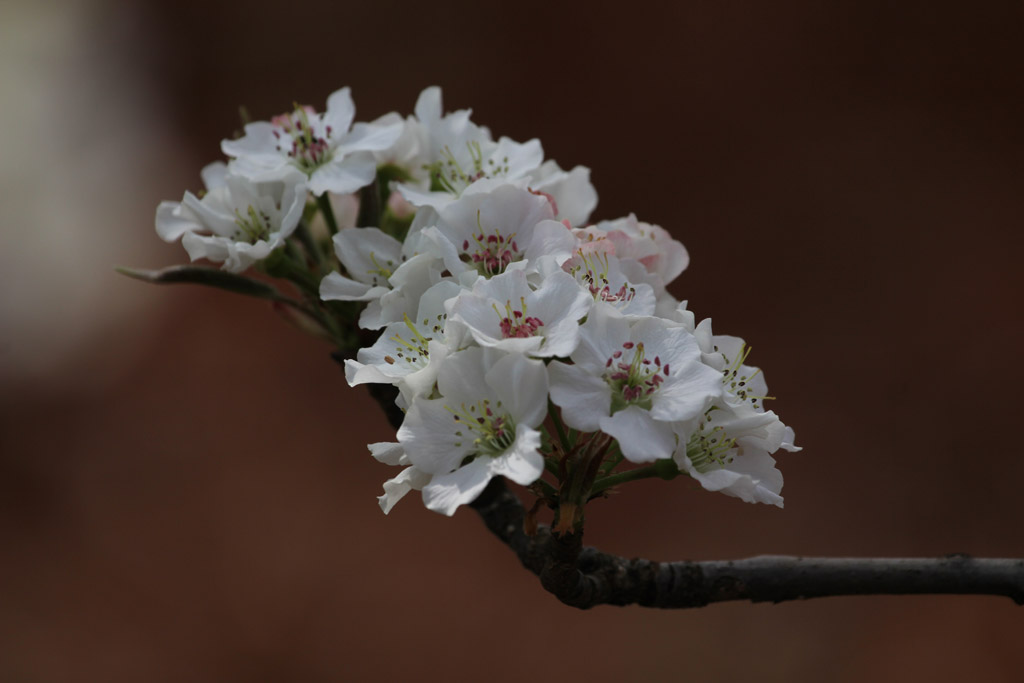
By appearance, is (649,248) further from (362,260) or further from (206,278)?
(206,278)

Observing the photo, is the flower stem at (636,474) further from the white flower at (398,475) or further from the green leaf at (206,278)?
the green leaf at (206,278)

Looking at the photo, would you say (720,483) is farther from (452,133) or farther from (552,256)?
(452,133)

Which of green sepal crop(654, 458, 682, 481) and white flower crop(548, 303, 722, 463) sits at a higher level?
white flower crop(548, 303, 722, 463)

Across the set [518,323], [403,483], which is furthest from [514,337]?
[403,483]

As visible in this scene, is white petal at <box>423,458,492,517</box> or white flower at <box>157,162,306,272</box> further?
white flower at <box>157,162,306,272</box>

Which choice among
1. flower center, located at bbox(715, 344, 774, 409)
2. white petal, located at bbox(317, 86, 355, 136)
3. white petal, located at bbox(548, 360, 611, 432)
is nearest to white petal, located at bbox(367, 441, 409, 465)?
white petal, located at bbox(548, 360, 611, 432)

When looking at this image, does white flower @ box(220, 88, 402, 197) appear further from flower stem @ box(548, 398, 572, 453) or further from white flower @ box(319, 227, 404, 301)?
flower stem @ box(548, 398, 572, 453)

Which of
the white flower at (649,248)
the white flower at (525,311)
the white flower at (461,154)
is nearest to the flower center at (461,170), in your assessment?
the white flower at (461,154)

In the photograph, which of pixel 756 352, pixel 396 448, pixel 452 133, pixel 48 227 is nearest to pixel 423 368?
pixel 396 448
